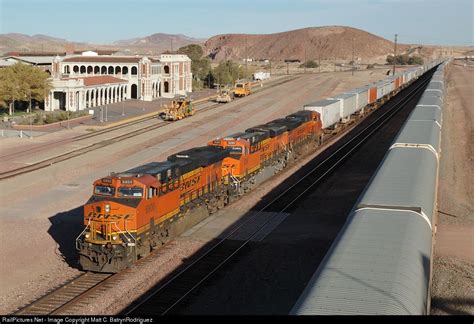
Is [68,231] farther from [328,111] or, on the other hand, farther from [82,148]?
[328,111]

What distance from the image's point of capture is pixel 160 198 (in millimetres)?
22875

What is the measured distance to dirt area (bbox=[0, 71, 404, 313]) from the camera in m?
22.0

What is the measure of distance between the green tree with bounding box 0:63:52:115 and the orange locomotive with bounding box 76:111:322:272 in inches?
1817

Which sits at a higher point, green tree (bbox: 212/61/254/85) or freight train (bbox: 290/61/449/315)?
green tree (bbox: 212/61/254/85)

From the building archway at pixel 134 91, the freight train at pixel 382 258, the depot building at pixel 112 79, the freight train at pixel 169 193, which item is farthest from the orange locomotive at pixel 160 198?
the building archway at pixel 134 91

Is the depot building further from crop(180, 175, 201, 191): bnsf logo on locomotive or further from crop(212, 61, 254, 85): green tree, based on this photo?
crop(180, 175, 201, 191): bnsf logo on locomotive

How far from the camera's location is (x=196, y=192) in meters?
27.0

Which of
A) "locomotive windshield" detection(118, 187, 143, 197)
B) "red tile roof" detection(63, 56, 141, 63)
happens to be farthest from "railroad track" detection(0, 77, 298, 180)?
"red tile roof" detection(63, 56, 141, 63)

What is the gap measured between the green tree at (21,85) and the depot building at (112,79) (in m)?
3.19

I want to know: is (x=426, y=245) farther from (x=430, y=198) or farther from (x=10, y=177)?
(x=10, y=177)

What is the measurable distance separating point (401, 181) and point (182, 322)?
33.6ft

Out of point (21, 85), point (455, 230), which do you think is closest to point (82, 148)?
point (21, 85)

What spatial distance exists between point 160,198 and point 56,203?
506 inches

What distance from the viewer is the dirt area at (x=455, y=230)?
18891 millimetres
